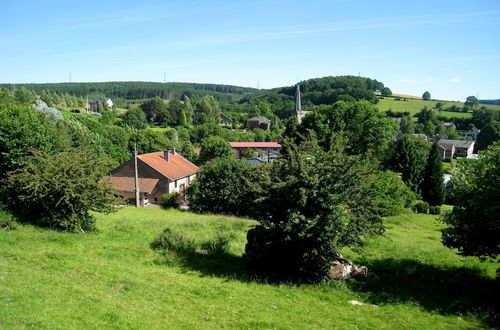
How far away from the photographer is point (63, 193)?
16.9m

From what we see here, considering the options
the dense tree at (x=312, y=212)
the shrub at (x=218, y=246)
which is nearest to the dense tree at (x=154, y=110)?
the shrub at (x=218, y=246)

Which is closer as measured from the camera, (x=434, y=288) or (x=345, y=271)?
(x=434, y=288)

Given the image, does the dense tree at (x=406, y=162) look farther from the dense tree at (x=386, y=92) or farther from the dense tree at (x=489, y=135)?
the dense tree at (x=386, y=92)

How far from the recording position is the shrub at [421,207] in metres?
39.2

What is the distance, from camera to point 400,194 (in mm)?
34281

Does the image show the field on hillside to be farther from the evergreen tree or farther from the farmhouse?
the farmhouse

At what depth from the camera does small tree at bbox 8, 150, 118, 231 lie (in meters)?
16.7

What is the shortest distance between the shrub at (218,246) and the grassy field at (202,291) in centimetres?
49

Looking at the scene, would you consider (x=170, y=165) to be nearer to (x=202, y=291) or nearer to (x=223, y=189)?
(x=223, y=189)

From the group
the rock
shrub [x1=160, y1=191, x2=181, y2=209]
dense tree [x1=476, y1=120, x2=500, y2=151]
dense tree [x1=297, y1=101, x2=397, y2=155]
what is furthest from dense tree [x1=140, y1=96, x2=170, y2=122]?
the rock

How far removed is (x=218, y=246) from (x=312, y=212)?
580cm

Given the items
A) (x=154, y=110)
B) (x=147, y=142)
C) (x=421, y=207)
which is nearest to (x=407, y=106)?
(x=154, y=110)

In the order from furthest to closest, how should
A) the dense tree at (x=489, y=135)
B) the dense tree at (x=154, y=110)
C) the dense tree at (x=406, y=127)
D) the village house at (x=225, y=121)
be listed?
the village house at (x=225, y=121) → the dense tree at (x=154, y=110) → the dense tree at (x=406, y=127) → the dense tree at (x=489, y=135)

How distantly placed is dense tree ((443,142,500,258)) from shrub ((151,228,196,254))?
36.0 ft
